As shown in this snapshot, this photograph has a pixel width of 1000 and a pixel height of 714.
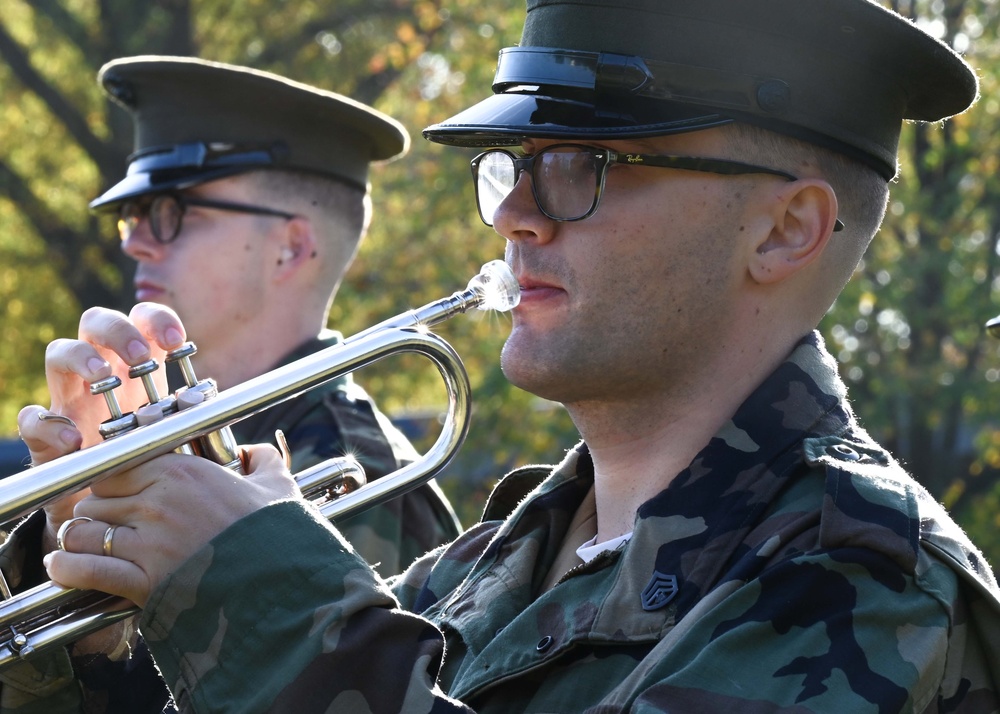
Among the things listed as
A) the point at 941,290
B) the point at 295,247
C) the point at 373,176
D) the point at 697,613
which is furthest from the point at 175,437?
the point at 373,176

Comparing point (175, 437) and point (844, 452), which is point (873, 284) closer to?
point (844, 452)

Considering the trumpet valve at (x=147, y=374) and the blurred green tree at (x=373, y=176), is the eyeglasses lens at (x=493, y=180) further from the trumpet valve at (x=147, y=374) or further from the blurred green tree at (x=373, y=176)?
the blurred green tree at (x=373, y=176)

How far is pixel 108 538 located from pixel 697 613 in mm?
918

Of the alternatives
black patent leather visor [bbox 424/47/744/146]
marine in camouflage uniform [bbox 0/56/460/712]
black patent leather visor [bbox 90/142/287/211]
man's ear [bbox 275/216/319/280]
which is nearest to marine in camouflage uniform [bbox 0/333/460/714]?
marine in camouflage uniform [bbox 0/56/460/712]

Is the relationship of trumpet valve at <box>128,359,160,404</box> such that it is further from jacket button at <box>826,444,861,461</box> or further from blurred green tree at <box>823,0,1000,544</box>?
blurred green tree at <box>823,0,1000,544</box>

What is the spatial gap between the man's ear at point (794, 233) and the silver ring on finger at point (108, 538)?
119 centimetres

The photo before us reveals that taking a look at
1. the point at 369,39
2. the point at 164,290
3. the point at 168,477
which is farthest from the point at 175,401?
the point at 369,39

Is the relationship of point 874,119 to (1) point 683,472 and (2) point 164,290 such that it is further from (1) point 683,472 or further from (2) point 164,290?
(2) point 164,290

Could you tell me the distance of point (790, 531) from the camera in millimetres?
2146

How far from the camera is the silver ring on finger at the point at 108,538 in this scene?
2.17m

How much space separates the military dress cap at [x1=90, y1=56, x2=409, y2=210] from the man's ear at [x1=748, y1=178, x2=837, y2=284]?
8.33 feet

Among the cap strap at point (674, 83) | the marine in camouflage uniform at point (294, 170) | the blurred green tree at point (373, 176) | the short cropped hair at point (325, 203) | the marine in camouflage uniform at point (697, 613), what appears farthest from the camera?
the blurred green tree at point (373, 176)

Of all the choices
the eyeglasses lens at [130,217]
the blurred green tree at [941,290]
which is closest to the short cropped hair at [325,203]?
the eyeglasses lens at [130,217]

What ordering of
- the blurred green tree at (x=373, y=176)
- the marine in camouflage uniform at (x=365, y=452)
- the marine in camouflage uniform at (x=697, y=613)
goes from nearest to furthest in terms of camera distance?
the marine in camouflage uniform at (x=697, y=613)
the marine in camouflage uniform at (x=365, y=452)
the blurred green tree at (x=373, y=176)
